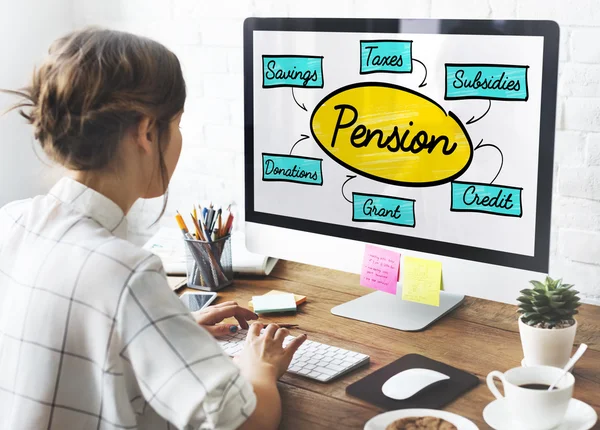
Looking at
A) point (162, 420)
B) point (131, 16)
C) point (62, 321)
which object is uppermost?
point (131, 16)

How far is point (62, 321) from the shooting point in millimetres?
919

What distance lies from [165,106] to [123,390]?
1.23ft

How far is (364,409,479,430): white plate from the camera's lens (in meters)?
0.98

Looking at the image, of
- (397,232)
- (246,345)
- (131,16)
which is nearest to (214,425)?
(246,345)

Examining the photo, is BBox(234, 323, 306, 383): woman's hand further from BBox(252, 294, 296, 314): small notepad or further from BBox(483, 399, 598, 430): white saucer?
BBox(483, 399, 598, 430): white saucer

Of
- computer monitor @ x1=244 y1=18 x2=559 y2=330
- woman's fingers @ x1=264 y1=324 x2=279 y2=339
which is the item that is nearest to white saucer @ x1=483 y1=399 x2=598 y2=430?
computer monitor @ x1=244 y1=18 x2=559 y2=330

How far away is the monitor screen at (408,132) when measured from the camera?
45.7 inches

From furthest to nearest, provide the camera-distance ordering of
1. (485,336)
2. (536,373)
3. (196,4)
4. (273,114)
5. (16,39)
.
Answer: (16,39)
(196,4)
(273,114)
(485,336)
(536,373)

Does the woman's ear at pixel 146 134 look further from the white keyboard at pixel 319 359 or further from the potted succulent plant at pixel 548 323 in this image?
the potted succulent plant at pixel 548 323

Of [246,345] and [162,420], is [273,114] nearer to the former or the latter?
[246,345]

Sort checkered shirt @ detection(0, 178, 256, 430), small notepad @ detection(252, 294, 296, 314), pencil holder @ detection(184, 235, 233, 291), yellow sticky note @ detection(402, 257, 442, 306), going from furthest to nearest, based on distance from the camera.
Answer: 1. pencil holder @ detection(184, 235, 233, 291)
2. small notepad @ detection(252, 294, 296, 314)
3. yellow sticky note @ detection(402, 257, 442, 306)
4. checkered shirt @ detection(0, 178, 256, 430)

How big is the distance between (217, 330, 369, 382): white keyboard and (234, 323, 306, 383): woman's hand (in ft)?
0.12

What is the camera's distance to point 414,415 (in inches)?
39.6

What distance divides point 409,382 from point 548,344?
0.71 ft
